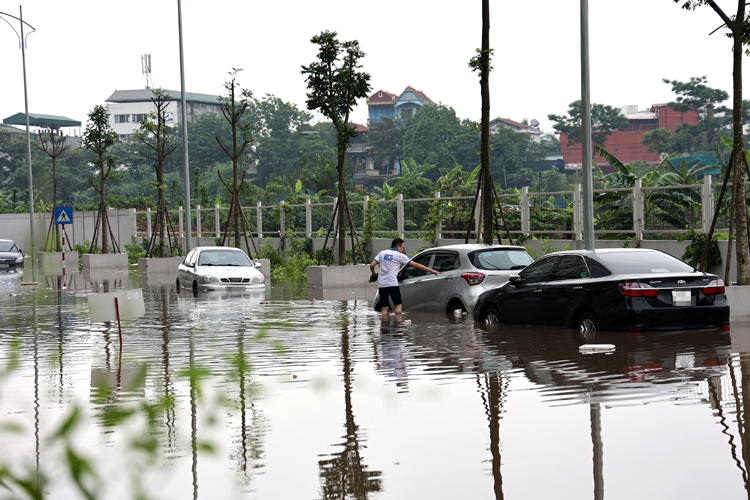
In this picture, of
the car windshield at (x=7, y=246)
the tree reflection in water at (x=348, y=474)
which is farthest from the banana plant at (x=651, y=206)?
the car windshield at (x=7, y=246)

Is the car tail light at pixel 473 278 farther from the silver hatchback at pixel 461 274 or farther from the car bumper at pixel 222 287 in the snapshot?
the car bumper at pixel 222 287

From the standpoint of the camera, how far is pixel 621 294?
12.2 metres

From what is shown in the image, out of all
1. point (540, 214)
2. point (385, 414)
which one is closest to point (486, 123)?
point (540, 214)

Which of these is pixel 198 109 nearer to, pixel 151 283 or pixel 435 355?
pixel 151 283

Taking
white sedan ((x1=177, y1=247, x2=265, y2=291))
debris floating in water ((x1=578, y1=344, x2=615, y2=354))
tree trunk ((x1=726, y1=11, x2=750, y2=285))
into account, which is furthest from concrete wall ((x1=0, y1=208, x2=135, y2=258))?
debris floating in water ((x1=578, y1=344, x2=615, y2=354))

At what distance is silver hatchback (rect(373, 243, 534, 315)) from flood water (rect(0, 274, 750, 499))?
69.7 inches

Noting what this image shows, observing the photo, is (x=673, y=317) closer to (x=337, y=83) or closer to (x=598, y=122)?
(x=337, y=83)

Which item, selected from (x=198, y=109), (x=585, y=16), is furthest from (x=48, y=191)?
(x=585, y=16)

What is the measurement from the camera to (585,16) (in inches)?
707

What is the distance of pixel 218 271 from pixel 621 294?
47.0 ft

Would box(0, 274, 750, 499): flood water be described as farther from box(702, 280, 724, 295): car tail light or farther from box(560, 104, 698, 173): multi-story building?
box(560, 104, 698, 173): multi-story building

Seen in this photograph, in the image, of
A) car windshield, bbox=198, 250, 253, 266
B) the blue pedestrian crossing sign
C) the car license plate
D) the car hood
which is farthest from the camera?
the blue pedestrian crossing sign

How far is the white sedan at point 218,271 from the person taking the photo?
23.8 meters

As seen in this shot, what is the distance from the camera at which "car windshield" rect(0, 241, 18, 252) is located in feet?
152
